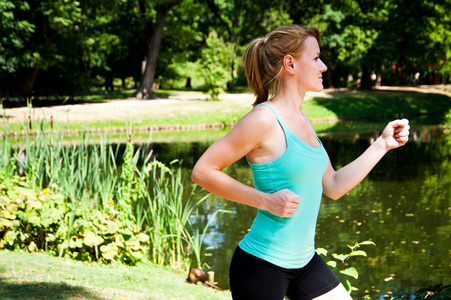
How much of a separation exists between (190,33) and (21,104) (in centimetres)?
1269

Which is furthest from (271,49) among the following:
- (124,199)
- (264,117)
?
(124,199)

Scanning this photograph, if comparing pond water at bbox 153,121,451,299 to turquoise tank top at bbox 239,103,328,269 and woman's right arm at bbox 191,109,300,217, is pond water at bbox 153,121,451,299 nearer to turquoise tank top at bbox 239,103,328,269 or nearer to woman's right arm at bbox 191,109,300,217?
turquoise tank top at bbox 239,103,328,269

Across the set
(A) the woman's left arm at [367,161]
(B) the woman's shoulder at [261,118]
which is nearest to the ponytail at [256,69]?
(B) the woman's shoulder at [261,118]

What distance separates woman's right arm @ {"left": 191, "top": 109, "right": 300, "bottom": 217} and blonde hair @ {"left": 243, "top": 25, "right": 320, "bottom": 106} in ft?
0.78

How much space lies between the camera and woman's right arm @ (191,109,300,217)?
1.95m

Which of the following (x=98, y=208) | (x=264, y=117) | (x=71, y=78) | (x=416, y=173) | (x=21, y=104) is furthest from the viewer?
(x=71, y=78)

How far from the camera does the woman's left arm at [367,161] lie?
229 cm

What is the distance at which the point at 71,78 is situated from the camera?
101 feet

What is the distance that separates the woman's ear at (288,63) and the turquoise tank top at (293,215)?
0.63 feet

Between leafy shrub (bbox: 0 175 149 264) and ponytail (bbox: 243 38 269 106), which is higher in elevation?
ponytail (bbox: 243 38 269 106)

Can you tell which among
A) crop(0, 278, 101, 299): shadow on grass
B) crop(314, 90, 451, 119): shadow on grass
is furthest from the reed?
crop(314, 90, 451, 119): shadow on grass

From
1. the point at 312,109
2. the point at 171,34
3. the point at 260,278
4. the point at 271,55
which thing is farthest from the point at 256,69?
the point at 171,34

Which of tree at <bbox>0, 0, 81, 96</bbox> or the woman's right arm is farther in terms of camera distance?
tree at <bbox>0, 0, 81, 96</bbox>

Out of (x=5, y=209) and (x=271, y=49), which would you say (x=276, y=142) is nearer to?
(x=271, y=49)
